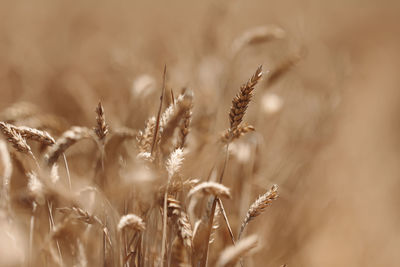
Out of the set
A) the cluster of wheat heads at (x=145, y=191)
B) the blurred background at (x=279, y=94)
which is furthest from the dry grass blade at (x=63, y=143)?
the blurred background at (x=279, y=94)

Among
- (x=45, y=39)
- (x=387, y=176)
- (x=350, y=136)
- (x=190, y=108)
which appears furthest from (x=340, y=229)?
(x=45, y=39)

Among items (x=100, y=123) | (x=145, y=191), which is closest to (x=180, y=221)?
(x=145, y=191)

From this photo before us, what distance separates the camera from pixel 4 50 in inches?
58.5

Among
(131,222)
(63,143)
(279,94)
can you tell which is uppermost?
(279,94)

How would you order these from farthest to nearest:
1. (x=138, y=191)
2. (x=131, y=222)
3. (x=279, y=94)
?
(x=279, y=94) < (x=138, y=191) < (x=131, y=222)

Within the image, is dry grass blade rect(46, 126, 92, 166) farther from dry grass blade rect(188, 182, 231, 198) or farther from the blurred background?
the blurred background

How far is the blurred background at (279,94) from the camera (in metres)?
0.96

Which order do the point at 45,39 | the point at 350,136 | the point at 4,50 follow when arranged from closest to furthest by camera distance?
the point at 4,50
the point at 350,136
the point at 45,39

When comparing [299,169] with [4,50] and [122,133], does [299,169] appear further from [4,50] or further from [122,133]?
[4,50]

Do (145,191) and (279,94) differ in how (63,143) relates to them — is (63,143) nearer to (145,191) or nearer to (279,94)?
(145,191)

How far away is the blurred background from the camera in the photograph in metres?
0.96

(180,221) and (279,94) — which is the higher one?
(279,94)

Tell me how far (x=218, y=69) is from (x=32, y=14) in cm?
143

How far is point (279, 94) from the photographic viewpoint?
1473 mm
